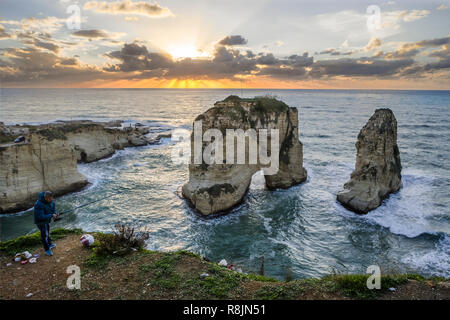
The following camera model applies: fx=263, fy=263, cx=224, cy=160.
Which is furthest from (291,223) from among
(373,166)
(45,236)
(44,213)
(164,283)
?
(44,213)

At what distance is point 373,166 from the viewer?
1891cm

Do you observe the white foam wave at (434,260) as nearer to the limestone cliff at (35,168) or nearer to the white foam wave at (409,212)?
the white foam wave at (409,212)

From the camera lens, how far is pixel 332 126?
5741 centimetres

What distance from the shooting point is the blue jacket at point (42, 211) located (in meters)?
8.26

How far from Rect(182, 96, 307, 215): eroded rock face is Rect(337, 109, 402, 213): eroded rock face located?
5478 mm

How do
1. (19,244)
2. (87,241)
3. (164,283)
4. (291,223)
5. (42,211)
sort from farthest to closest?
(291,223) → (87,241) → (19,244) → (42,211) → (164,283)

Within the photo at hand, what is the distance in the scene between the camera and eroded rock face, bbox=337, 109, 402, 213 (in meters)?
18.6

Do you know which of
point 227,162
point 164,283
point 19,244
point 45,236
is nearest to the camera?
point 164,283

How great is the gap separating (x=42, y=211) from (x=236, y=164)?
41.2 ft

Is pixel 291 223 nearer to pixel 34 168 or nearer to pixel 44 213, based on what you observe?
pixel 44 213

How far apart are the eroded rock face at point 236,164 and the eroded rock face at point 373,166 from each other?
5.48 m

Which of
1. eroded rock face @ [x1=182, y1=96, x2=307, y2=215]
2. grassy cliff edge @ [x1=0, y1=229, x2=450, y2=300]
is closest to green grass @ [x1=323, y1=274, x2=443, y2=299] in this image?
grassy cliff edge @ [x1=0, y1=229, x2=450, y2=300]

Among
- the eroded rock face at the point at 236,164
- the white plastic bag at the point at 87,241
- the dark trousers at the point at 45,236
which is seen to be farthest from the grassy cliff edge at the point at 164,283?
the eroded rock face at the point at 236,164
